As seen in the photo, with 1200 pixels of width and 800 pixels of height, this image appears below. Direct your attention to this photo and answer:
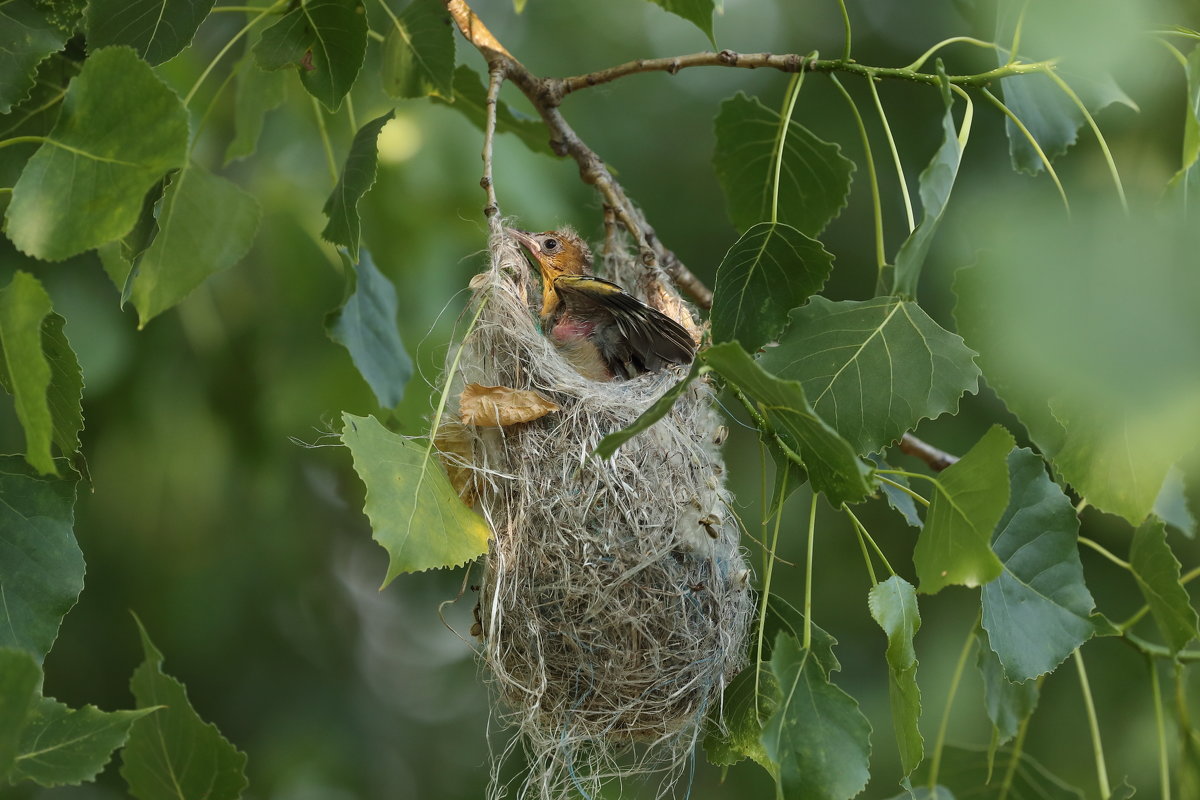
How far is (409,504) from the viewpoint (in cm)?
144

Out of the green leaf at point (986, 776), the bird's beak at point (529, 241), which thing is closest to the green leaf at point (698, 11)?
the bird's beak at point (529, 241)

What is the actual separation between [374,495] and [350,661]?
361 cm

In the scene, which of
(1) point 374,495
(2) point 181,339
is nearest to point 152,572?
(2) point 181,339

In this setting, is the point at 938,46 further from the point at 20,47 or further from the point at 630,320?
the point at 20,47

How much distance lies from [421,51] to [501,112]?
322 millimetres

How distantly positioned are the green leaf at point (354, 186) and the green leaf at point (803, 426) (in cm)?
70

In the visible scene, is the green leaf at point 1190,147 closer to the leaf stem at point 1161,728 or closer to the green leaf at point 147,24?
the leaf stem at point 1161,728

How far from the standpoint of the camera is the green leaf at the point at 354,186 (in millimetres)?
1696

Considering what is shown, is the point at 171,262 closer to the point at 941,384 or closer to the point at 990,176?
the point at 941,384

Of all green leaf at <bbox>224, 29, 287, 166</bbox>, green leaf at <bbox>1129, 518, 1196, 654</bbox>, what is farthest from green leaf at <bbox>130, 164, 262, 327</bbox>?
green leaf at <bbox>1129, 518, 1196, 654</bbox>

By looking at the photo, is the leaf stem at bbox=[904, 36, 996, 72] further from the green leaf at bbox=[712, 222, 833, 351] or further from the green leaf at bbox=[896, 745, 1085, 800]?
the green leaf at bbox=[896, 745, 1085, 800]

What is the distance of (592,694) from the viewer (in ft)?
5.66

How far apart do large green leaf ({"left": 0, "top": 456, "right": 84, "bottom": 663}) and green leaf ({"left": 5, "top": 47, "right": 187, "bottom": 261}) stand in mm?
365

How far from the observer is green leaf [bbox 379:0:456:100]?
6.15ft
